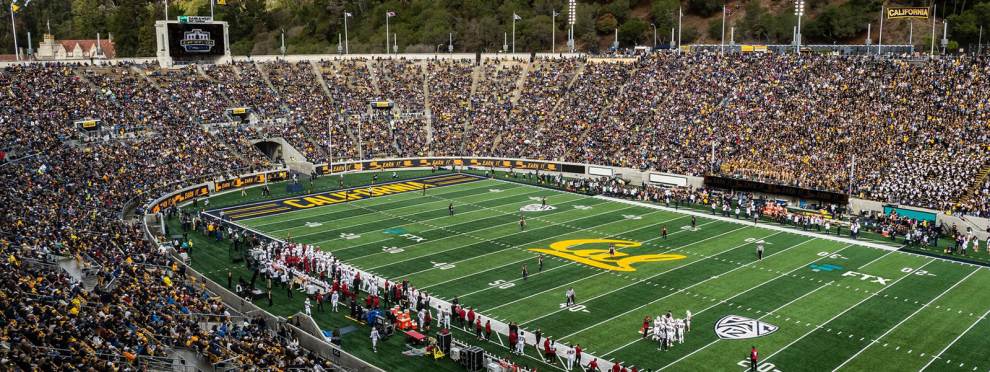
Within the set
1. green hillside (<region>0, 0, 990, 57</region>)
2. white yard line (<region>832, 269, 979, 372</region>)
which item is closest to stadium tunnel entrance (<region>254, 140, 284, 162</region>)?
green hillside (<region>0, 0, 990, 57</region>)

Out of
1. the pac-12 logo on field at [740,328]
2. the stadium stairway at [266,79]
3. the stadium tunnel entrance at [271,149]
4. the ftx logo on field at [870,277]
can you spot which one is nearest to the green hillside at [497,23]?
the stadium stairway at [266,79]

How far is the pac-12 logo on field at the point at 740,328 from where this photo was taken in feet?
92.8

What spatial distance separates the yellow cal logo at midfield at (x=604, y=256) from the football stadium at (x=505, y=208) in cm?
18

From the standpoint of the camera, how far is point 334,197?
53156mm

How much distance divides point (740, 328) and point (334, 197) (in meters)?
30.5

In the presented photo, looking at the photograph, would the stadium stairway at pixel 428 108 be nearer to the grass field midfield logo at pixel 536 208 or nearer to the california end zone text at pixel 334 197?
the california end zone text at pixel 334 197

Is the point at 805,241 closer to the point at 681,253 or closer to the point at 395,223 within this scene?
the point at 681,253

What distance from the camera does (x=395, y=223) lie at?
4578cm

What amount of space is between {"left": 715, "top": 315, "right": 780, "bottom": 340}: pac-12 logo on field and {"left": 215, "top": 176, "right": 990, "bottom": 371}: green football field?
7 centimetres

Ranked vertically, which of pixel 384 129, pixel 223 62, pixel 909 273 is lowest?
pixel 909 273

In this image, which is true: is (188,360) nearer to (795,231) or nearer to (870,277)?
(870,277)

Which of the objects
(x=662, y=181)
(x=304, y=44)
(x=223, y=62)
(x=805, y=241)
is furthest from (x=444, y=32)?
(x=805, y=241)

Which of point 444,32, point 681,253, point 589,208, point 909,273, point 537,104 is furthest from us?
point 444,32

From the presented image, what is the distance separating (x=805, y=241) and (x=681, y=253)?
695 cm
